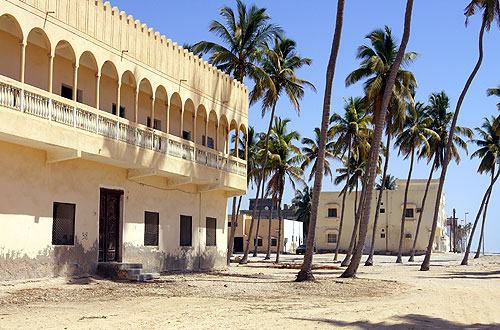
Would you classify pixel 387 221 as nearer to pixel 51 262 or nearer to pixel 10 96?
pixel 51 262

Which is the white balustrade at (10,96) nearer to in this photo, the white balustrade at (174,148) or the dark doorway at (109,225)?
the dark doorway at (109,225)

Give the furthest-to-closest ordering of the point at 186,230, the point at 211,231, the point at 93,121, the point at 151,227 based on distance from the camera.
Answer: the point at 211,231 → the point at 186,230 → the point at 151,227 → the point at 93,121

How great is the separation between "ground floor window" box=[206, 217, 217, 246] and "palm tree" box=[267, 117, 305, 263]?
20.0 m

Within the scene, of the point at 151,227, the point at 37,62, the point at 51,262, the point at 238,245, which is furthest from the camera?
the point at 238,245

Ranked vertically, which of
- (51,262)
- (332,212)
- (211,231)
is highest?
(332,212)

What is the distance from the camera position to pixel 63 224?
2062 centimetres

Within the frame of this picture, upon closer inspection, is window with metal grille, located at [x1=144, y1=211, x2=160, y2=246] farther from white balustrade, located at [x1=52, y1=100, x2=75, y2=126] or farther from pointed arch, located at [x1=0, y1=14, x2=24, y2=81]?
pointed arch, located at [x1=0, y1=14, x2=24, y2=81]

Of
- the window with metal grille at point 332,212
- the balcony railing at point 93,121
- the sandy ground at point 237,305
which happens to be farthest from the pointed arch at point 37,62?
the window with metal grille at point 332,212

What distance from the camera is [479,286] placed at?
24594mm

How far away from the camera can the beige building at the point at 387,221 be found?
2879 inches

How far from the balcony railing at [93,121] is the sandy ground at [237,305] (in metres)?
4.73

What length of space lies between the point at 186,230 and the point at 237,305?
1278 centimetres

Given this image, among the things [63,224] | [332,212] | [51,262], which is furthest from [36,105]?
[332,212]

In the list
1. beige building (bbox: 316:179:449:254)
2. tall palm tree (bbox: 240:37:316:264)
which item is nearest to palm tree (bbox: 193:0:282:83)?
tall palm tree (bbox: 240:37:316:264)
